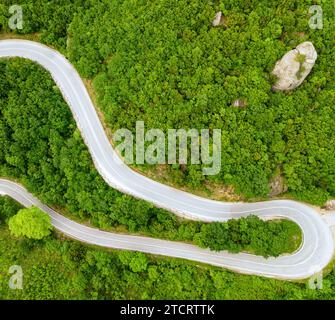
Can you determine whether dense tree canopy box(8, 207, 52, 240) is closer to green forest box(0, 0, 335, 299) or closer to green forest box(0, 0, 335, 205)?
green forest box(0, 0, 335, 299)

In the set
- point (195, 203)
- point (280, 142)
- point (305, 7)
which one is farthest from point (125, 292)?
point (305, 7)

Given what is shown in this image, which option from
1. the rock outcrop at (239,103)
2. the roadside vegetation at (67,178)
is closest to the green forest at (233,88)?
the rock outcrop at (239,103)

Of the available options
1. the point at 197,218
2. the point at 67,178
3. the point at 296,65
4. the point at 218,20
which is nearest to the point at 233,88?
the point at 296,65

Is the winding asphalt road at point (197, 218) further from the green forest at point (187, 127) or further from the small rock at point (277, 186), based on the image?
the small rock at point (277, 186)

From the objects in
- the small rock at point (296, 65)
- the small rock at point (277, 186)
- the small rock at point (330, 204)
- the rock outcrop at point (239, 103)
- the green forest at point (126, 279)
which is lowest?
the green forest at point (126, 279)

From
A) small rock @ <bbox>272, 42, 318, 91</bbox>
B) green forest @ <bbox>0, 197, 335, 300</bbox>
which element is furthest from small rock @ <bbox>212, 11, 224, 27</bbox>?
green forest @ <bbox>0, 197, 335, 300</bbox>

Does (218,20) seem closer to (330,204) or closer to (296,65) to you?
(296,65)

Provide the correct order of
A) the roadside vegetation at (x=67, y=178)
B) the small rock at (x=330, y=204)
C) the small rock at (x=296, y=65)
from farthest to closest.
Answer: the small rock at (x=330, y=204), the roadside vegetation at (x=67, y=178), the small rock at (x=296, y=65)
